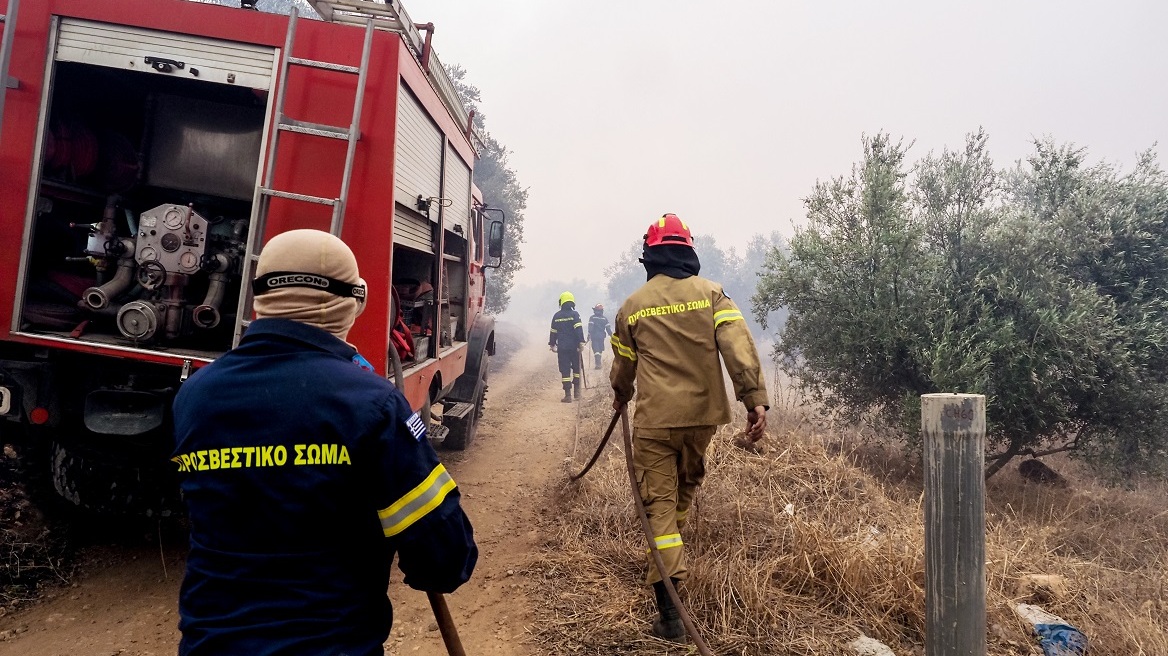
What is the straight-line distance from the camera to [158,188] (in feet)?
12.2

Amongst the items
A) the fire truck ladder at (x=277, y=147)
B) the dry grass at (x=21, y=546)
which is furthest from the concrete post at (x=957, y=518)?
the dry grass at (x=21, y=546)

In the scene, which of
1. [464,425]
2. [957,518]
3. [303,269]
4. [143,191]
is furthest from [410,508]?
[464,425]

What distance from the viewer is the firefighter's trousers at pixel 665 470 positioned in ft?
9.91

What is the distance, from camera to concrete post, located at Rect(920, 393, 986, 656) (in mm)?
1797

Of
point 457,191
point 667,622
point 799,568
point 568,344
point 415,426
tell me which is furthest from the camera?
point 568,344

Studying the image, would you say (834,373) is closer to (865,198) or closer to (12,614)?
(865,198)

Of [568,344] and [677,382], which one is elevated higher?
[568,344]

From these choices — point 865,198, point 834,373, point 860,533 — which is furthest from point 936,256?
Answer: point 860,533

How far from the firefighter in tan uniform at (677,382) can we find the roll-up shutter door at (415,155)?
5.18 feet

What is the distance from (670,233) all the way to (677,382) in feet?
2.70

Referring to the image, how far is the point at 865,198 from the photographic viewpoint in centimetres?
686

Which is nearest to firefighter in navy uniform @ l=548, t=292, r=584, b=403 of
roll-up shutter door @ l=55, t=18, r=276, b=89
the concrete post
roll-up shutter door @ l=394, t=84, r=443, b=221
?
roll-up shutter door @ l=394, t=84, r=443, b=221

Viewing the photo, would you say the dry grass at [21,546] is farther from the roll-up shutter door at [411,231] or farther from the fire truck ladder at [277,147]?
the roll-up shutter door at [411,231]

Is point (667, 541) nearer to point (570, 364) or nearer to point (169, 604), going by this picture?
point (169, 604)
